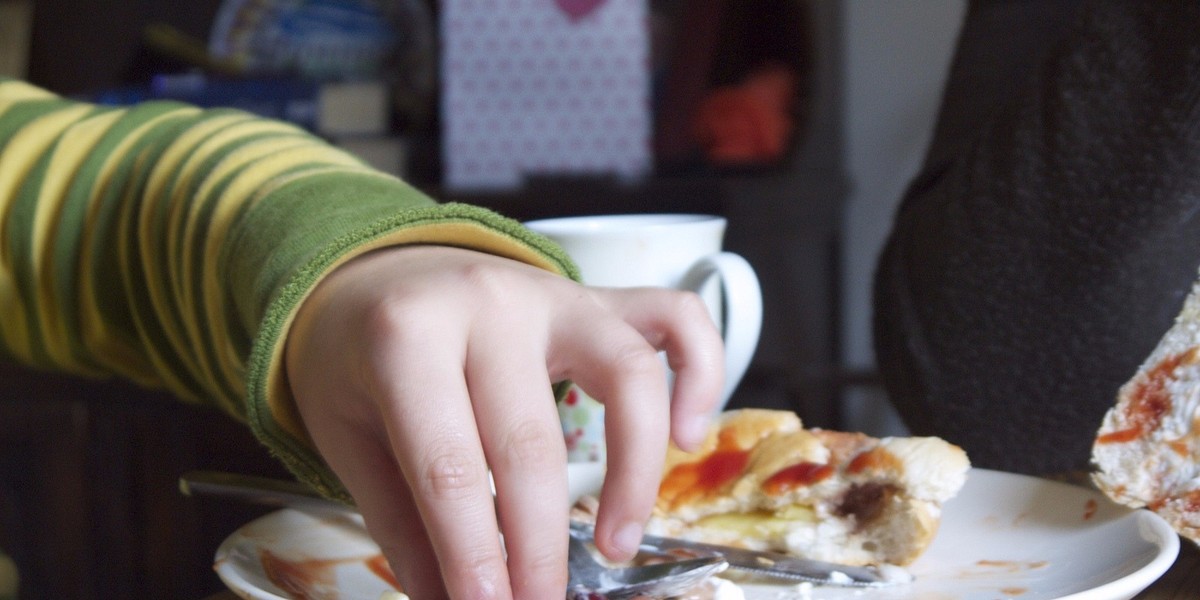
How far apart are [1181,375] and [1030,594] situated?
0.36 ft

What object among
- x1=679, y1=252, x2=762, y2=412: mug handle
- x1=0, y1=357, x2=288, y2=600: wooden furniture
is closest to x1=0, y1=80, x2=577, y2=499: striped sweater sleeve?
x1=679, y1=252, x2=762, y2=412: mug handle

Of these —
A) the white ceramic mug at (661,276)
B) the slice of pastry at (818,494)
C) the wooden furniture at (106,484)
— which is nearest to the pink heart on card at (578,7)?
the wooden furniture at (106,484)

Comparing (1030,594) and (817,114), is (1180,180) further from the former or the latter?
(817,114)

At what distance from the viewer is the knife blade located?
1.32 ft

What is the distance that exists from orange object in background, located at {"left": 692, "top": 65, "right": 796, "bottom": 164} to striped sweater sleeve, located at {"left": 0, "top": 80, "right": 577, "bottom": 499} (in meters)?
1.24

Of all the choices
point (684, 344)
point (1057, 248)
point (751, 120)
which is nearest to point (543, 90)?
point (751, 120)

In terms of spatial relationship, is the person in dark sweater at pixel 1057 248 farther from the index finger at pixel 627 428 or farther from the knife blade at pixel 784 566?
the index finger at pixel 627 428

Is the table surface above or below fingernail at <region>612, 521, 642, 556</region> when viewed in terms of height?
below

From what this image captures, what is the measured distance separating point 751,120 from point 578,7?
1.11 feet

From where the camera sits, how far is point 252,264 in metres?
0.47

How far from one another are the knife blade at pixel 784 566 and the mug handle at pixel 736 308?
0.35ft

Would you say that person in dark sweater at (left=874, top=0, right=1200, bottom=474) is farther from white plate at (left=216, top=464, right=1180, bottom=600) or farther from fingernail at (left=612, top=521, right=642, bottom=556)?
fingernail at (left=612, top=521, right=642, bottom=556)

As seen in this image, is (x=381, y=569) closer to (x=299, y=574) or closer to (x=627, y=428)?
(x=299, y=574)

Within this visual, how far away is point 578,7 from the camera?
179 centimetres
